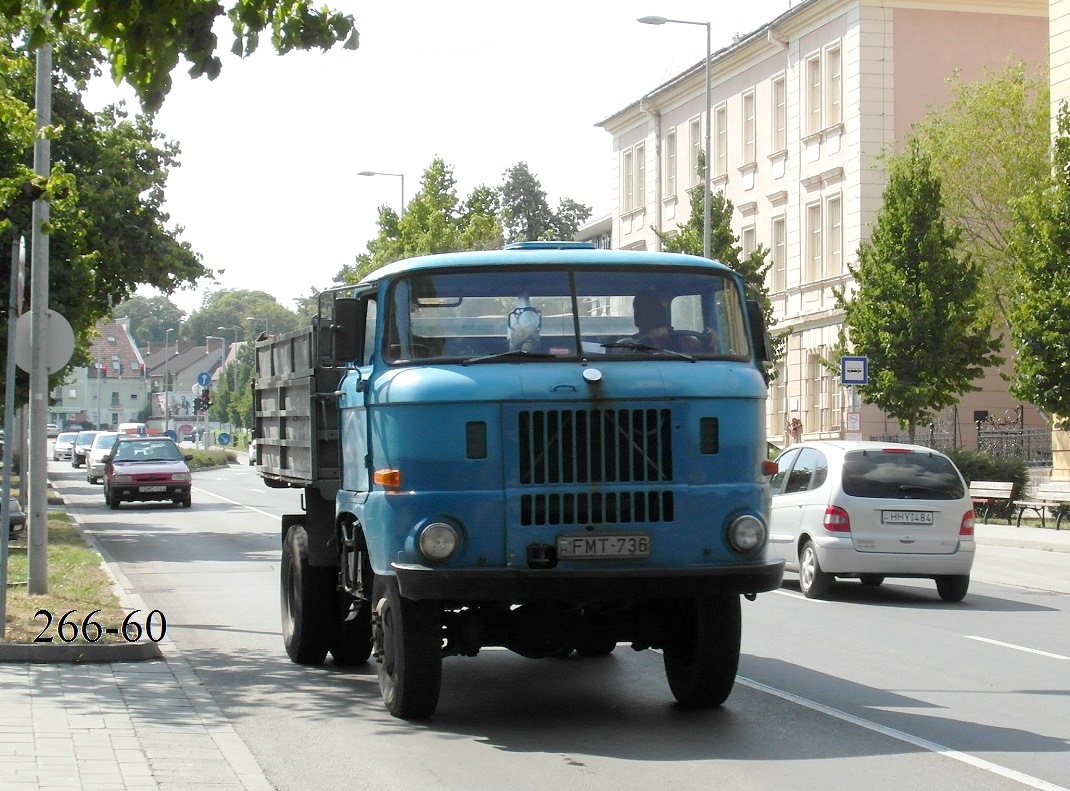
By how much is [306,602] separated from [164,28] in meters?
3.87

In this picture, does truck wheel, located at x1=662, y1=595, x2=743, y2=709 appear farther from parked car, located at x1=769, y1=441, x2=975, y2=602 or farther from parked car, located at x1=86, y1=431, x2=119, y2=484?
parked car, located at x1=86, y1=431, x2=119, y2=484

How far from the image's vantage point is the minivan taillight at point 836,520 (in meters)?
16.7

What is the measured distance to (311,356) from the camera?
11.1 m

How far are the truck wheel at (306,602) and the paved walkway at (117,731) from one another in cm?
83

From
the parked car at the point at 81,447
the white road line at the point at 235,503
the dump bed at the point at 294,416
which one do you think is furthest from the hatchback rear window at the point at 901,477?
the parked car at the point at 81,447

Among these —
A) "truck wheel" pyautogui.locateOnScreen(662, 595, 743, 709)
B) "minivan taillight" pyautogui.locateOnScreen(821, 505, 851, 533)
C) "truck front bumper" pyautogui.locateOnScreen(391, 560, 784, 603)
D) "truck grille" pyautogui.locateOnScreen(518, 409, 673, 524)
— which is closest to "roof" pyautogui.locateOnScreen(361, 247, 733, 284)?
"truck grille" pyautogui.locateOnScreen(518, 409, 673, 524)

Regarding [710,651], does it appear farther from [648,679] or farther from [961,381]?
[961,381]

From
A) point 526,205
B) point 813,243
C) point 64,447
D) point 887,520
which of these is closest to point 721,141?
point 813,243

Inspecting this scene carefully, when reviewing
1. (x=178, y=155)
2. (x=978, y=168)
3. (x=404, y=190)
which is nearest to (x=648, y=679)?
(x=178, y=155)

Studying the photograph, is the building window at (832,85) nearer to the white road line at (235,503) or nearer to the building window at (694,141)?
the building window at (694,141)

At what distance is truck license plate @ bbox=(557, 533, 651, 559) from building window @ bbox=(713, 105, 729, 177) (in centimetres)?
4911

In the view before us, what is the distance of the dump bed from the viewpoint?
10648 millimetres

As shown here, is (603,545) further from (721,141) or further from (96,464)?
(721,141)

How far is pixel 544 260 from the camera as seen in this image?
30.5 ft
